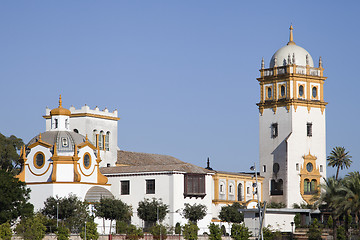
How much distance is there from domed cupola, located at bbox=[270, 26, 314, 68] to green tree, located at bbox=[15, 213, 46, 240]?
4769 cm

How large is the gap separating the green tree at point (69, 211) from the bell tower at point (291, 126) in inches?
1273

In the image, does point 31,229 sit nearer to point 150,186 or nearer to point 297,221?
point 150,186

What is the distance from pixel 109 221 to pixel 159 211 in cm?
566

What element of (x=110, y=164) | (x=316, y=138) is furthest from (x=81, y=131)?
(x=316, y=138)

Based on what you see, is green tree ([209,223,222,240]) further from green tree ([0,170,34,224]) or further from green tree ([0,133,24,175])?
green tree ([0,133,24,175])

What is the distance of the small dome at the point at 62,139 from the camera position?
87.2 meters

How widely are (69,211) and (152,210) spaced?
8.91 metres

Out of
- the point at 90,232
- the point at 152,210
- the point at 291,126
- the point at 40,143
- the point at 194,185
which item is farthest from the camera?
the point at 291,126

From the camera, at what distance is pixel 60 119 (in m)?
90.8

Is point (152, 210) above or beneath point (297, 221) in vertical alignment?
above

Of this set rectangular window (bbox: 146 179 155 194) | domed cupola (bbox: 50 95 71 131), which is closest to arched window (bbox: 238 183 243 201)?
rectangular window (bbox: 146 179 155 194)

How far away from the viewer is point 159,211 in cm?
8594

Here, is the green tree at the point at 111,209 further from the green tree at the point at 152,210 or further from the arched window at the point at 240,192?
the arched window at the point at 240,192

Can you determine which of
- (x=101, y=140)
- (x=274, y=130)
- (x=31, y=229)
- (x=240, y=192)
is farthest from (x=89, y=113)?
(x=31, y=229)
